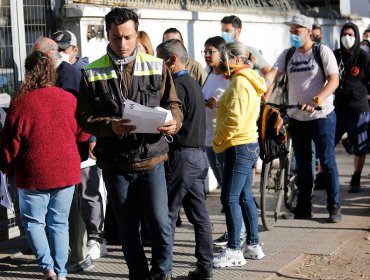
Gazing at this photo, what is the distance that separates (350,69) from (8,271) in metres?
5.11

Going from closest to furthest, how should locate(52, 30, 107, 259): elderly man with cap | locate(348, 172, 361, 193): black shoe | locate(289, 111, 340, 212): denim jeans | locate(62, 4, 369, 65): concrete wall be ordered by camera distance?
locate(52, 30, 107, 259): elderly man with cap → locate(62, 4, 369, 65): concrete wall → locate(289, 111, 340, 212): denim jeans → locate(348, 172, 361, 193): black shoe

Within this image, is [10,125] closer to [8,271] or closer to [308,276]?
[8,271]

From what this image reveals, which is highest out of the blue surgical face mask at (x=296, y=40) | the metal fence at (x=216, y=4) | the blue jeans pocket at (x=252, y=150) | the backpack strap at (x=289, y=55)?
the metal fence at (x=216, y=4)

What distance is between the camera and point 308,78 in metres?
8.48

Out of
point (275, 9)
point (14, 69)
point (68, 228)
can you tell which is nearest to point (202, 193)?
point (68, 228)

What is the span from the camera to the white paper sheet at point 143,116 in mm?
5062

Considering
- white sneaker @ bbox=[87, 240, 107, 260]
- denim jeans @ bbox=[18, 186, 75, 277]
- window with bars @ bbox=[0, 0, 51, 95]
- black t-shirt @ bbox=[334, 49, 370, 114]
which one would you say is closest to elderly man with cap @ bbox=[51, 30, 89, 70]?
window with bars @ bbox=[0, 0, 51, 95]

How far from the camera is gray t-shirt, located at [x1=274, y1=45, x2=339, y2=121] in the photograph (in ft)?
27.5

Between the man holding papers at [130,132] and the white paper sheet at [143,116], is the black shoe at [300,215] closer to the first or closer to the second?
the man holding papers at [130,132]

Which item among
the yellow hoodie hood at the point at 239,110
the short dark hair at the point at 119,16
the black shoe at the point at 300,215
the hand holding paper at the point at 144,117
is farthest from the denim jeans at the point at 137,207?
the black shoe at the point at 300,215

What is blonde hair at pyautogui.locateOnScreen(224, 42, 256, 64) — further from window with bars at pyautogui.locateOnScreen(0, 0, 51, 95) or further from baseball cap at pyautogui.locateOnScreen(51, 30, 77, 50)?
window with bars at pyautogui.locateOnScreen(0, 0, 51, 95)

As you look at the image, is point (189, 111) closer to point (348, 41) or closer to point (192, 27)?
point (192, 27)

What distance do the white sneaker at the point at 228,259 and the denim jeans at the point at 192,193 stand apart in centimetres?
47

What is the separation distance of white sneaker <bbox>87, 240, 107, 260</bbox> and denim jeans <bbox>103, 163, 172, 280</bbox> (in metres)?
1.68
